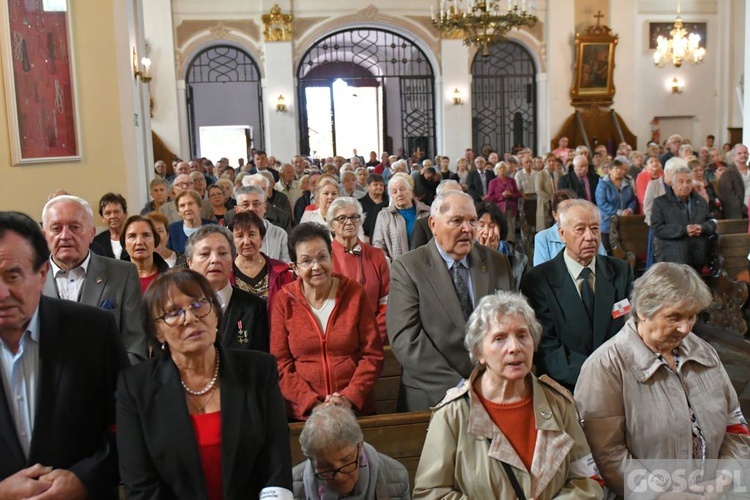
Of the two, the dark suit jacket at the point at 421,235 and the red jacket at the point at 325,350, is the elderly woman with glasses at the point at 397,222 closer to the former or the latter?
the dark suit jacket at the point at 421,235

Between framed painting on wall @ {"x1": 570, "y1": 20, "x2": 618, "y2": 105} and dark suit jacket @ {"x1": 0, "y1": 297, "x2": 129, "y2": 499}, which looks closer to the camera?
dark suit jacket @ {"x1": 0, "y1": 297, "x2": 129, "y2": 499}

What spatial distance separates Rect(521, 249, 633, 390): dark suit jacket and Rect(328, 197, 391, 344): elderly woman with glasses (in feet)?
3.58

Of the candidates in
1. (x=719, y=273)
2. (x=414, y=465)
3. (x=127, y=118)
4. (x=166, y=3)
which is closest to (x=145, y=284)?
(x=414, y=465)

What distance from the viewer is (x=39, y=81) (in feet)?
24.7

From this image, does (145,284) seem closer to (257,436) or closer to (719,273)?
(257,436)

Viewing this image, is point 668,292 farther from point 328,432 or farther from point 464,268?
point 328,432

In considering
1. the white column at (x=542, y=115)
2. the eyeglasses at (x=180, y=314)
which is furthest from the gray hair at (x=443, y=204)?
the white column at (x=542, y=115)

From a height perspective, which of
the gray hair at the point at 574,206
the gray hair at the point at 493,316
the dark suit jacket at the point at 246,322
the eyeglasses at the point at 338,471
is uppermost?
the gray hair at the point at 574,206

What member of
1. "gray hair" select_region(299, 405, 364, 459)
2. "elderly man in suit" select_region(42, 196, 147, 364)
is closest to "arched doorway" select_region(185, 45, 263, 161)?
"elderly man in suit" select_region(42, 196, 147, 364)

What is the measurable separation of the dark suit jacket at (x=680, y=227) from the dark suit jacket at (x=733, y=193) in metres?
2.16

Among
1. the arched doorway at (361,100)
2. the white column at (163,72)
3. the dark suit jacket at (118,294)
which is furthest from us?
the arched doorway at (361,100)

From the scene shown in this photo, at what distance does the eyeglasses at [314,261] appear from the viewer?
11.3 ft

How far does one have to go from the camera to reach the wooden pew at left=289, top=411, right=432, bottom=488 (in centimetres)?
306

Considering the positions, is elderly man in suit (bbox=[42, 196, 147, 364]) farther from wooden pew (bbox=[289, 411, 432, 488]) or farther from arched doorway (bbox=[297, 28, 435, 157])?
arched doorway (bbox=[297, 28, 435, 157])
